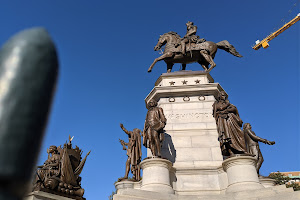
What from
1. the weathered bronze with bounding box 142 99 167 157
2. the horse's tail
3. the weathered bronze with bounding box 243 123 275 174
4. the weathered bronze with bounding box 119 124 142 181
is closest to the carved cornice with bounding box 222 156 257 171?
the weathered bronze with bounding box 243 123 275 174

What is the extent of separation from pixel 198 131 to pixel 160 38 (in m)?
7.13

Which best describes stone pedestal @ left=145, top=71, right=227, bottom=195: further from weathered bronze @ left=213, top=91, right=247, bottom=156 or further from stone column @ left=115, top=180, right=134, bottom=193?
stone column @ left=115, top=180, right=134, bottom=193

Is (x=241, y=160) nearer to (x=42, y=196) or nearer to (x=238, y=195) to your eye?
(x=238, y=195)

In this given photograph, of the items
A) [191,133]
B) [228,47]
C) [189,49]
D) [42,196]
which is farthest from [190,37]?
[42,196]

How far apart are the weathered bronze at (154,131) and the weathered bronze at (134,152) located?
6.53 feet

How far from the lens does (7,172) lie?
0.67 metres

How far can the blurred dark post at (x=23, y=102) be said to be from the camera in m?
0.68

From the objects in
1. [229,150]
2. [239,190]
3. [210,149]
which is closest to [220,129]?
[229,150]

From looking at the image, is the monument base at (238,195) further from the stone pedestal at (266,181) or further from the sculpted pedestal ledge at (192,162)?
the stone pedestal at (266,181)

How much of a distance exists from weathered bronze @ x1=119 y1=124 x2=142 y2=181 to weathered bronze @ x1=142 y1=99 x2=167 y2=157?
199cm

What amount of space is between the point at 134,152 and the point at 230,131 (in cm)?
430

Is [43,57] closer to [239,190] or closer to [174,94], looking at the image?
[239,190]

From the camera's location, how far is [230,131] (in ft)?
31.0

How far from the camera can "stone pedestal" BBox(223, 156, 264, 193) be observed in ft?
27.2
